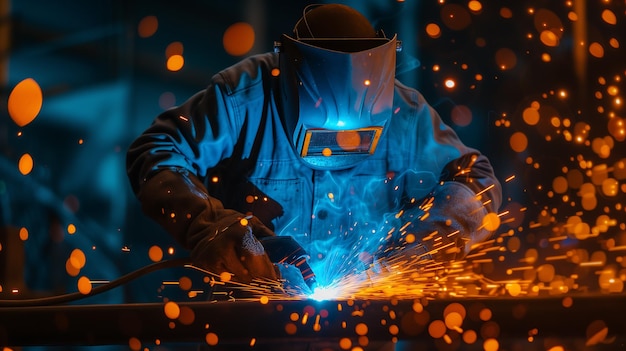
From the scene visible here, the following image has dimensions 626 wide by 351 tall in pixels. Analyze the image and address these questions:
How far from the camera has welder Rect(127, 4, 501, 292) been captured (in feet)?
5.60

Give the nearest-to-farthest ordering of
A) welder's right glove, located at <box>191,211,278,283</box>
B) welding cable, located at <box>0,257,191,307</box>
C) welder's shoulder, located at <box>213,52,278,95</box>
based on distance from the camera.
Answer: welding cable, located at <box>0,257,191,307</box>
welder's right glove, located at <box>191,211,278,283</box>
welder's shoulder, located at <box>213,52,278,95</box>

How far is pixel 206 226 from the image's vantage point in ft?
5.40

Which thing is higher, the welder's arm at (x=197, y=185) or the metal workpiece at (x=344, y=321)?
the welder's arm at (x=197, y=185)

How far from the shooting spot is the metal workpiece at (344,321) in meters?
1.23

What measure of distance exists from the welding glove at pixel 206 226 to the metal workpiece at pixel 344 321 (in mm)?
301

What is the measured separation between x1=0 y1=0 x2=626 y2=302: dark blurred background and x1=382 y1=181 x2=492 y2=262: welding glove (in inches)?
27.8

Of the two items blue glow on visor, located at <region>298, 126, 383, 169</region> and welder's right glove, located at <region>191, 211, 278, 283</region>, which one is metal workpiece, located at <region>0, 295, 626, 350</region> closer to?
welder's right glove, located at <region>191, 211, 278, 283</region>

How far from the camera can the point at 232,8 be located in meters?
3.44

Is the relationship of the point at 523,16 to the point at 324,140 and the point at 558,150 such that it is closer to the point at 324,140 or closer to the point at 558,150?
the point at 558,150

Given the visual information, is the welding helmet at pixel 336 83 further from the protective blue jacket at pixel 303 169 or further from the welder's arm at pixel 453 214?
the welder's arm at pixel 453 214

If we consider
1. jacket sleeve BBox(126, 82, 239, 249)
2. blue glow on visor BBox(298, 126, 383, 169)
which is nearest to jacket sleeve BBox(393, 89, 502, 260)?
blue glow on visor BBox(298, 126, 383, 169)

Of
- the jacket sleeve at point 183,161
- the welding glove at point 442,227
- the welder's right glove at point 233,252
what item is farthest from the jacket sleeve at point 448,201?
the jacket sleeve at point 183,161

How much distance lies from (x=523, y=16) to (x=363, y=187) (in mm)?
1363

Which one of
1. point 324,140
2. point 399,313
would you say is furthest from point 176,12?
point 399,313
